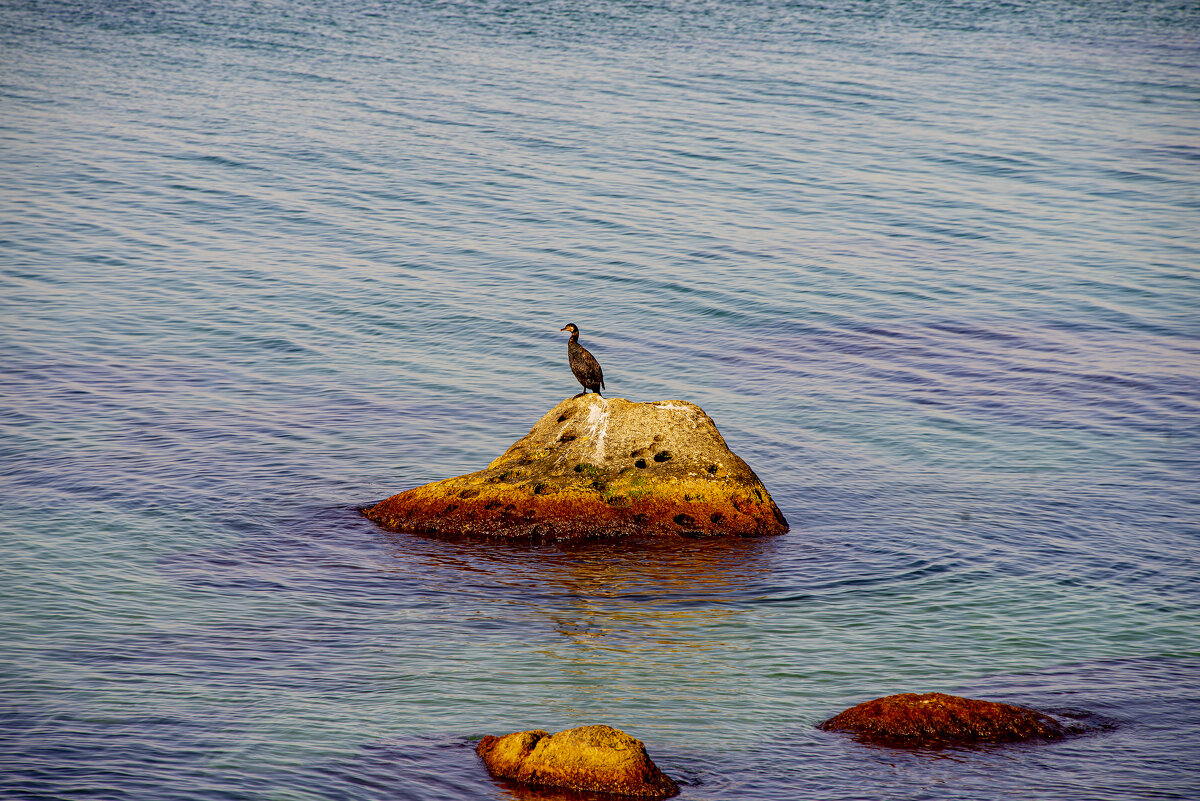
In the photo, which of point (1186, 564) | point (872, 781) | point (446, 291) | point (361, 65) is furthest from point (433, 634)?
point (361, 65)

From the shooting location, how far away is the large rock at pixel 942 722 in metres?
10.1

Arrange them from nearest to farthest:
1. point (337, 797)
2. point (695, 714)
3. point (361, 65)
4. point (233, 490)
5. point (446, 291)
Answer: point (337, 797)
point (695, 714)
point (233, 490)
point (446, 291)
point (361, 65)

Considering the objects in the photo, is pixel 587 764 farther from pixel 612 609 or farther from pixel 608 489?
pixel 608 489

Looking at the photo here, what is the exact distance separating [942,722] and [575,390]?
12431 mm

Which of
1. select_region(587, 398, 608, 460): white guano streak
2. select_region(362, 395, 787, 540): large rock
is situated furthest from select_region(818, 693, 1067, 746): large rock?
select_region(587, 398, 608, 460): white guano streak

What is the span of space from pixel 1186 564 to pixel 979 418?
5939 mm

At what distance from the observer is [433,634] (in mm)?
12359

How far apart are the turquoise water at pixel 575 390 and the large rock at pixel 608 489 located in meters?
0.42

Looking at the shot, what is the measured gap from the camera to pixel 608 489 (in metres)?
15.3

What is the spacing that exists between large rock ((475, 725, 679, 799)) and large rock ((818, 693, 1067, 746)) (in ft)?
6.47

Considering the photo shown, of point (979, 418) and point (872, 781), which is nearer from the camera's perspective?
point (872, 781)

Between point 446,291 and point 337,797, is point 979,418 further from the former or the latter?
point 337,797

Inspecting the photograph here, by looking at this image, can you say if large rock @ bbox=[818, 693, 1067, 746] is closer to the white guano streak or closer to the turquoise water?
the turquoise water

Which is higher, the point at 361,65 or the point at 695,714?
the point at 361,65
